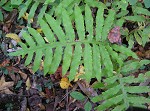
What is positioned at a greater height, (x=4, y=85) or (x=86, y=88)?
(x=4, y=85)

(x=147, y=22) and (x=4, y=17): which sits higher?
(x=4, y=17)

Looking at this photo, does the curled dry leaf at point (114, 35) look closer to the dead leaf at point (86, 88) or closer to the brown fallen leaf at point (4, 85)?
the dead leaf at point (86, 88)

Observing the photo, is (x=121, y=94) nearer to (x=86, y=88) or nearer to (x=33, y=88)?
(x=86, y=88)

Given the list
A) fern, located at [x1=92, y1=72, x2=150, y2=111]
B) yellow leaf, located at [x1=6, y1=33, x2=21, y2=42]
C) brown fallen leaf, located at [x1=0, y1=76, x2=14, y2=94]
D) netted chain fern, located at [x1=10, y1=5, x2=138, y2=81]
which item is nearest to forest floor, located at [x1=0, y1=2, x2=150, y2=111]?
brown fallen leaf, located at [x1=0, y1=76, x2=14, y2=94]

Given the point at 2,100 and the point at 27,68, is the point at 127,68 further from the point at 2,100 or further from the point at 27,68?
the point at 2,100

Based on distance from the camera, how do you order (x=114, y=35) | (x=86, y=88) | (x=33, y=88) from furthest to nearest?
(x=33, y=88), (x=86, y=88), (x=114, y=35)

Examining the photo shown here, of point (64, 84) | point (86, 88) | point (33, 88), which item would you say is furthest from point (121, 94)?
point (33, 88)

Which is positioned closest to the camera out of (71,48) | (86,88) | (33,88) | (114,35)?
(71,48)

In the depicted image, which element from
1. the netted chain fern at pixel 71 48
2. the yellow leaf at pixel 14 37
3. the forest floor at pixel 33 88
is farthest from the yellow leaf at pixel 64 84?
the yellow leaf at pixel 14 37

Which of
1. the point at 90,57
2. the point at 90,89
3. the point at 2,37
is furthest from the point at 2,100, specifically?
the point at 90,57
